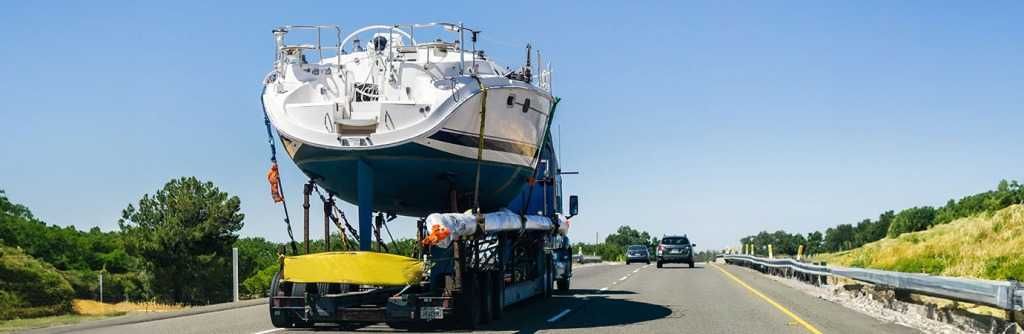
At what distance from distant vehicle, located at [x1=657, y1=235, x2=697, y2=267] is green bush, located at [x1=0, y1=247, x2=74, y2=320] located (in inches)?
1094

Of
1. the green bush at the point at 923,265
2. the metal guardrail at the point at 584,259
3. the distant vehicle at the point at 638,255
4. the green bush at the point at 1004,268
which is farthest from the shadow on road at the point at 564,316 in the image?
the metal guardrail at the point at 584,259

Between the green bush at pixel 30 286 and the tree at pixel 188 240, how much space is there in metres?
15.5

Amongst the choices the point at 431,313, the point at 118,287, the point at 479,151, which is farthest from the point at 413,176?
the point at 118,287

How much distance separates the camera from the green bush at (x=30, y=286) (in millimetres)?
35406

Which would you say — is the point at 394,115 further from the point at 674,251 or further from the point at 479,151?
the point at 674,251

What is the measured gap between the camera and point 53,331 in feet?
51.3

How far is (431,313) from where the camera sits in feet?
49.2

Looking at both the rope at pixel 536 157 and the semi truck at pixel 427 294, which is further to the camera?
the rope at pixel 536 157

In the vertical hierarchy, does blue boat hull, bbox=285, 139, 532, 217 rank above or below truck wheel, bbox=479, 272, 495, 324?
above

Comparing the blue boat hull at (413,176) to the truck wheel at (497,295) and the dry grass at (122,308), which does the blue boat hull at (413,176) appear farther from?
the dry grass at (122,308)

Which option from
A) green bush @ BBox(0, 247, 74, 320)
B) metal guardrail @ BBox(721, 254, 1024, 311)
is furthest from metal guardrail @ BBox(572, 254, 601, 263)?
metal guardrail @ BBox(721, 254, 1024, 311)

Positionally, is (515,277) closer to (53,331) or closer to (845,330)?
(845,330)

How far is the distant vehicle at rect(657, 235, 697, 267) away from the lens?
53531 mm

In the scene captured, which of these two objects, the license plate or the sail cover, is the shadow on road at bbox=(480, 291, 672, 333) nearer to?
the license plate
